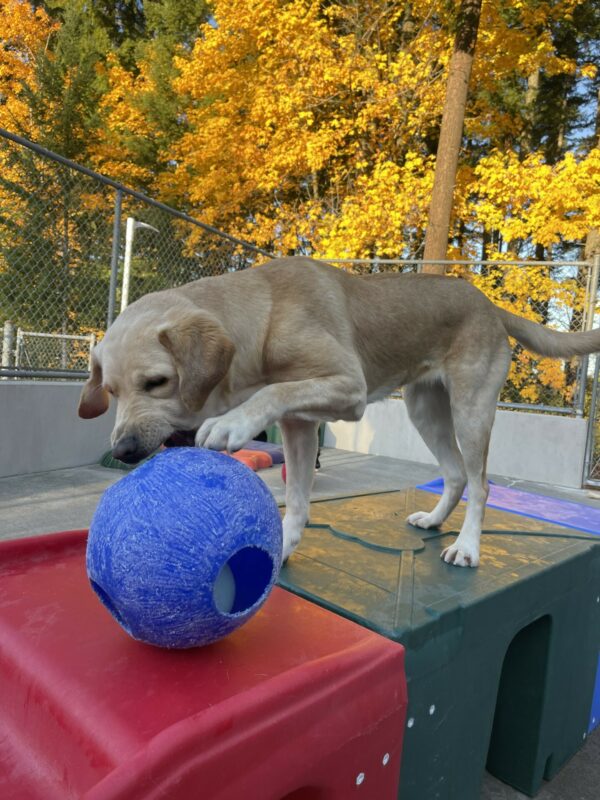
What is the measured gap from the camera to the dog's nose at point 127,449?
7.55 ft

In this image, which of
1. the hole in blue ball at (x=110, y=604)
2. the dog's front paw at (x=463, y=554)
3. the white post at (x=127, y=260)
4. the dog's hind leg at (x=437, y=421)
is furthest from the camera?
the white post at (x=127, y=260)

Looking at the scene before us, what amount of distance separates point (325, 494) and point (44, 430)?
3452 mm

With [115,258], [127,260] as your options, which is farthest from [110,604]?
[127,260]

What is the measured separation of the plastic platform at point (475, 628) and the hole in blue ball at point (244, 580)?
0.46m

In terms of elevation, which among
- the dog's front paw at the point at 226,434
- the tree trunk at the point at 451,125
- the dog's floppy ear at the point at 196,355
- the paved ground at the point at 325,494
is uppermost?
the tree trunk at the point at 451,125

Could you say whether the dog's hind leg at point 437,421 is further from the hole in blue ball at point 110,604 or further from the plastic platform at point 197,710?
the hole in blue ball at point 110,604

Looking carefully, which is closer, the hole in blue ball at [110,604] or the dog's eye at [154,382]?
the hole in blue ball at [110,604]

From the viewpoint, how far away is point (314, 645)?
1817 millimetres

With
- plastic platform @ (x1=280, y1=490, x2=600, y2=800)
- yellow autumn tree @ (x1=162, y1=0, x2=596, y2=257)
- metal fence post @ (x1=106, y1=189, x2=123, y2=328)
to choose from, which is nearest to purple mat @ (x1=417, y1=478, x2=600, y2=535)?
plastic platform @ (x1=280, y1=490, x2=600, y2=800)

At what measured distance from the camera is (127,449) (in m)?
2.31

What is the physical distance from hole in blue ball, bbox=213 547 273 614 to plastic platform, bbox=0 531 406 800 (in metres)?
0.15

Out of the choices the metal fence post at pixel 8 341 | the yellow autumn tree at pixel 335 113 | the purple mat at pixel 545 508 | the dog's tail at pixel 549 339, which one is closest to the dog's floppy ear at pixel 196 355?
the dog's tail at pixel 549 339

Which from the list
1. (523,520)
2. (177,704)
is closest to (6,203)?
(523,520)

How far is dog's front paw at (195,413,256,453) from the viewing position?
7.16ft
